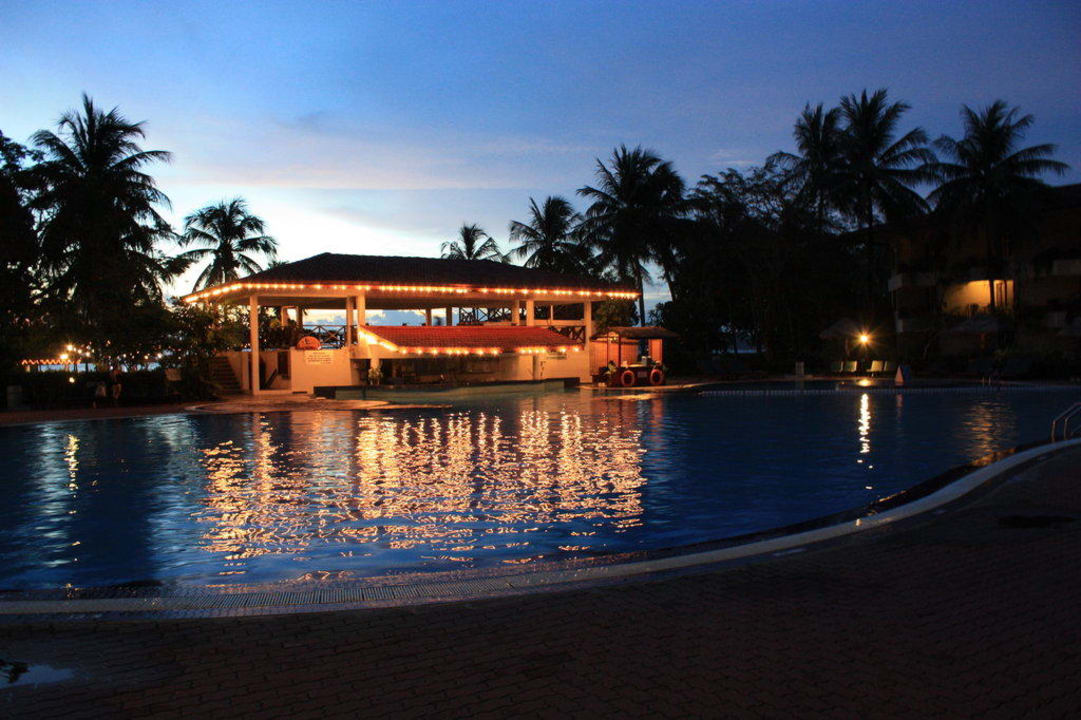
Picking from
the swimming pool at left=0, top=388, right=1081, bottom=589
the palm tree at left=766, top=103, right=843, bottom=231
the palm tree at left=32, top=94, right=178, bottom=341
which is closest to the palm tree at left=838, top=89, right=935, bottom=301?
the palm tree at left=766, top=103, right=843, bottom=231

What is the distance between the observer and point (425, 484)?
37.6 ft

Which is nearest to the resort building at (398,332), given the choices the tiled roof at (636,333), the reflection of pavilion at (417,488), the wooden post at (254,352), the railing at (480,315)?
the wooden post at (254,352)

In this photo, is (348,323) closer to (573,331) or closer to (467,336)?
(467,336)

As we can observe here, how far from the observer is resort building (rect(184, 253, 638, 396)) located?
3080 centimetres

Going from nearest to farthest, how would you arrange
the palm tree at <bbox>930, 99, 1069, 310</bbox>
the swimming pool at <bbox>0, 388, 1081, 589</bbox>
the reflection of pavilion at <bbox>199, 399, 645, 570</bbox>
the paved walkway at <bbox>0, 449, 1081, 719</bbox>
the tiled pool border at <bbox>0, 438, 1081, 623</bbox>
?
the paved walkway at <bbox>0, 449, 1081, 719</bbox>
the tiled pool border at <bbox>0, 438, 1081, 623</bbox>
the swimming pool at <bbox>0, 388, 1081, 589</bbox>
the reflection of pavilion at <bbox>199, 399, 645, 570</bbox>
the palm tree at <bbox>930, 99, 1069, 310</bbox>

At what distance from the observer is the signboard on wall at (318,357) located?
3069 centimetres

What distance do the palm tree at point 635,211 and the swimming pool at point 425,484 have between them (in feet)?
90.4

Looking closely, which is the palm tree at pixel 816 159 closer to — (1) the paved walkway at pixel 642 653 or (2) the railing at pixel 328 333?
(2) the railing at pixel 328 333

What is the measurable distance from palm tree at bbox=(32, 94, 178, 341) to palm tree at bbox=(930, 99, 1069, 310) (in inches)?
1349

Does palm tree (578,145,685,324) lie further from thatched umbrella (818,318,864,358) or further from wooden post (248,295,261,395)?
wooden post (248,295,261,395)

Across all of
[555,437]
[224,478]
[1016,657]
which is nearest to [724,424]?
[555,437]

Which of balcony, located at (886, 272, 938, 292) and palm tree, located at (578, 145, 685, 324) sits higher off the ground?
palm tree, located at (578, 145, 685, 324)

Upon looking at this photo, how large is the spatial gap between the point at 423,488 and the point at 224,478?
10.0 feet

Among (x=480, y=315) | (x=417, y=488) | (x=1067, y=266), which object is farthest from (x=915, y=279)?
(x=417, y=488)
